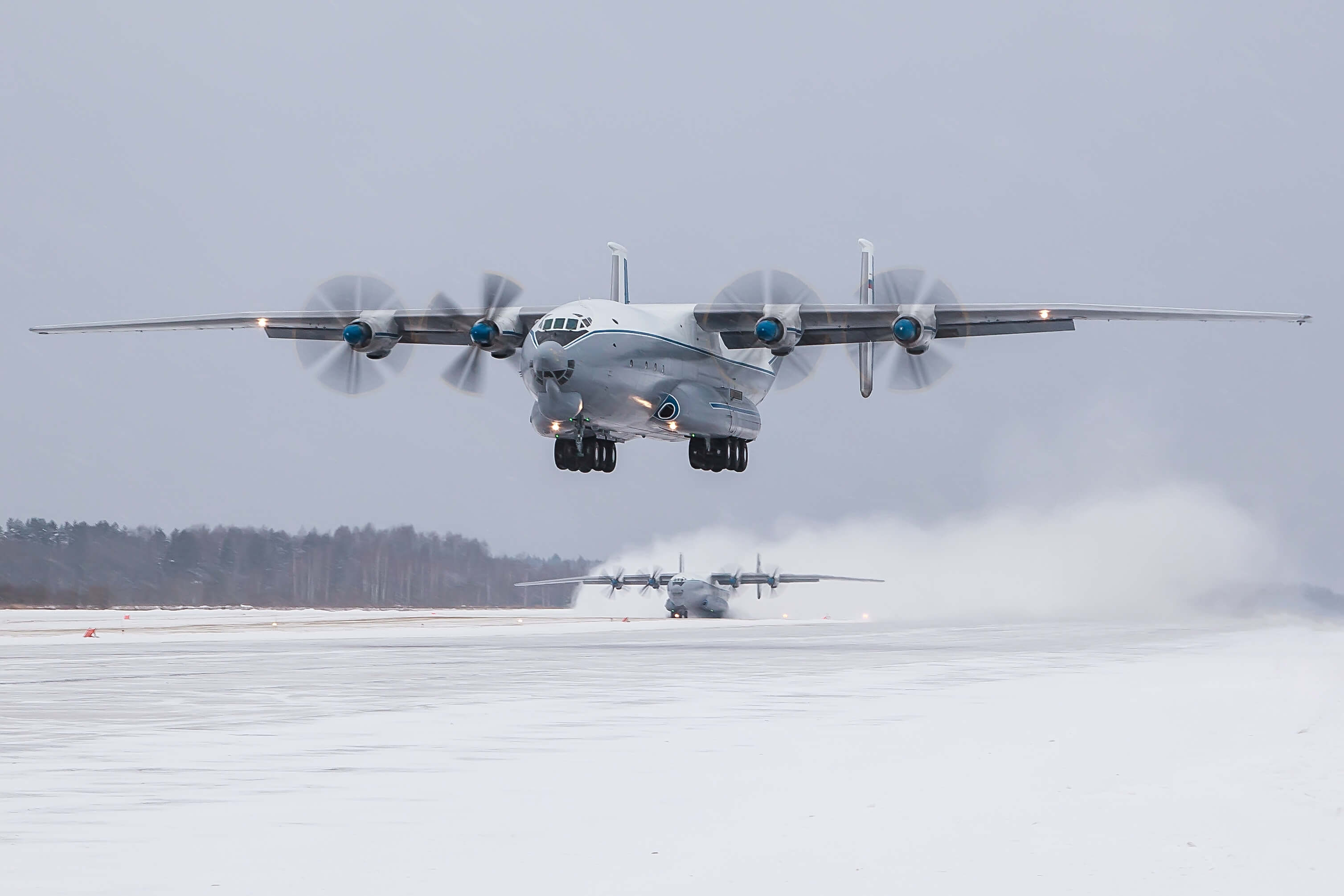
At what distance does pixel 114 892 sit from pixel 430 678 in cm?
1524

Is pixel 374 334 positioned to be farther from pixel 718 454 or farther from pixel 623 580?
pixel 623 580

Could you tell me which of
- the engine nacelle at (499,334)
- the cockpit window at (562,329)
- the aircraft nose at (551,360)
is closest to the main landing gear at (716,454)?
the engine nacelle at (499,334)

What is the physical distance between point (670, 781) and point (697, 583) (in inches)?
2638

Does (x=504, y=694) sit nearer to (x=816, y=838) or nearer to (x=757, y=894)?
(x=816, y=838)

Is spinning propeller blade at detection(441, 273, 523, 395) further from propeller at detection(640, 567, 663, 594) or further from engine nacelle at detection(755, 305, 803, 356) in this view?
propeller at detection(640, 567, 663, 594)

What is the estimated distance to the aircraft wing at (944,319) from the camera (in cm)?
3778

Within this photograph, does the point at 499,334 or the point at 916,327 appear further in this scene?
the point at 499,334

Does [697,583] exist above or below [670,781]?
above

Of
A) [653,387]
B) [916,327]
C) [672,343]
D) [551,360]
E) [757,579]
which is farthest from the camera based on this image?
[757,579]

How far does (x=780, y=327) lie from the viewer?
39781mm

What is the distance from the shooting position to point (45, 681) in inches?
820

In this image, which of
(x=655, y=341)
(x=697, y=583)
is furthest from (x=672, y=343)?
(x=697, y=583)

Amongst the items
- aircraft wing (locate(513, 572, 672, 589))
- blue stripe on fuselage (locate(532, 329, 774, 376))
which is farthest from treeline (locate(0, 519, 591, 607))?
blue stripe on fuselage (locate(532, 329, 774, 376))

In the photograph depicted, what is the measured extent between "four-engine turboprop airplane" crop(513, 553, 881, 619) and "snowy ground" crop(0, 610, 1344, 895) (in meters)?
53.8
